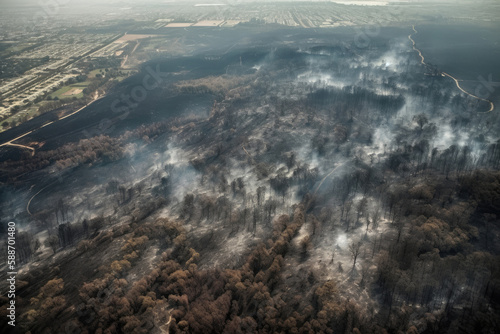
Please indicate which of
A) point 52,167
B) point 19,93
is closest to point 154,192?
point 52,167

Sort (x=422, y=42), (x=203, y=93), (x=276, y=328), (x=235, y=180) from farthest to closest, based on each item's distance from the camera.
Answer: (x=422, y=42) → (x=203, y=93) → (x=235, y=180) → (x=276, y=328)

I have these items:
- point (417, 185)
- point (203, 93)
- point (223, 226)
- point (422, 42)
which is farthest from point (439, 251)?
point (422, 42)

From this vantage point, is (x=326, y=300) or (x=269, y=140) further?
(x=269, y=140)

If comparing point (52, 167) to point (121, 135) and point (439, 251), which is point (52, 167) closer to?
point (121, 135)

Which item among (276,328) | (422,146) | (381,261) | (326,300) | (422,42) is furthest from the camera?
(422,42)

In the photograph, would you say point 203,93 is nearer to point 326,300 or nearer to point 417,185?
point 417,185

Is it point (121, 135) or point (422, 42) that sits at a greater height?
point (422, 42)

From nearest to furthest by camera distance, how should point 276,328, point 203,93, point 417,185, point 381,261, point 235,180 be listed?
point 276,328 → point 381,261 → point 417,185 → point 235,180 → point 203,93

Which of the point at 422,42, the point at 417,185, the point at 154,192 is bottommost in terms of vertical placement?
the point at 154,192

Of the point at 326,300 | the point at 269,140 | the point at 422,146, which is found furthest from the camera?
the point at 269,140
